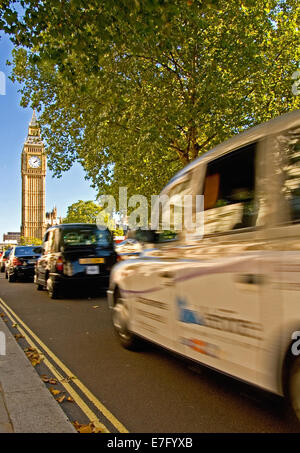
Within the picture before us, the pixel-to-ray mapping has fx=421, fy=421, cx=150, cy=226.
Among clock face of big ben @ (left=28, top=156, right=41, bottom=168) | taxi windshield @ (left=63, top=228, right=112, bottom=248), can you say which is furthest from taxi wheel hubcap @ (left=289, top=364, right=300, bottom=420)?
clock face of big ben @ (left=28, top=156, right=41, bottom=168)

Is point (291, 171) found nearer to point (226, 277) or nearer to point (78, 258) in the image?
point (226, 277)

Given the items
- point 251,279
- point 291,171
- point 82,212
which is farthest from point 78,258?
point 82,212

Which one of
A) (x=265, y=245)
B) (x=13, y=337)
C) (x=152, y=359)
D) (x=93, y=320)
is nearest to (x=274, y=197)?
(x=265, y=245)

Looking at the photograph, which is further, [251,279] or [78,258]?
[78,258]

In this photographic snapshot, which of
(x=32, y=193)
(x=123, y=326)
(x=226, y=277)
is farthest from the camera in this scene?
(x=32, y=193)

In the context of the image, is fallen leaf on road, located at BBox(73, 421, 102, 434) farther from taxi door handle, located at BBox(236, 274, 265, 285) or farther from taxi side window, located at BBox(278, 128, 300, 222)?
taxi side window, located at BBox(278, 128, 300, 222)

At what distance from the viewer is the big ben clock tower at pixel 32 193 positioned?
467ft

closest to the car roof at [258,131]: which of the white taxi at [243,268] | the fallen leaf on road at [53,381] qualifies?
the white taxi at [243,268]

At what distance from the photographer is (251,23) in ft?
54.2

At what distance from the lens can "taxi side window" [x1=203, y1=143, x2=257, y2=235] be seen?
10.0 feet

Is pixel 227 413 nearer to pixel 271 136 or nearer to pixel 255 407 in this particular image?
pixel 255 407

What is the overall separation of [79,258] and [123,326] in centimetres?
504

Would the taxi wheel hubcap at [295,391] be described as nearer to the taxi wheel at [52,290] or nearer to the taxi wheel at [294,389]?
the taxi wheel at [294,389]

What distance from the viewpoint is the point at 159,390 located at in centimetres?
389
